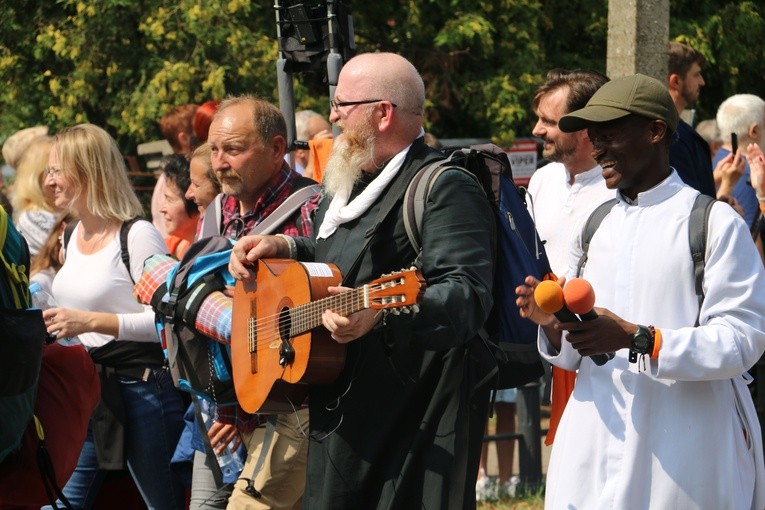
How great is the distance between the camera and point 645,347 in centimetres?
355

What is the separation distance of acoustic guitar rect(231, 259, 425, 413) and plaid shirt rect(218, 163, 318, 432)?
1.36 feet

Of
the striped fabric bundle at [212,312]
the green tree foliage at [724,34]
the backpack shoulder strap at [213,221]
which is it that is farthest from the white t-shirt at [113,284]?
the green tree foliage at [724,34]

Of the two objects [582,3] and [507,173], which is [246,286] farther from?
[582,3]

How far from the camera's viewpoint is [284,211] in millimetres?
4977

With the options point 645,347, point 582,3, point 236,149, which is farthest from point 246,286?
point 582,3

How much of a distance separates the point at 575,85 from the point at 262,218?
1.48 m

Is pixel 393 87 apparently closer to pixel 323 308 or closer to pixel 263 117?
pixel 323 308

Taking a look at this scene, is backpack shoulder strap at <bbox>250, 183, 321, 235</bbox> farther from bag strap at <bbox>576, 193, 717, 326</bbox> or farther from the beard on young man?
bag strap at <bbox>576, 193, 717, 326</bbox>

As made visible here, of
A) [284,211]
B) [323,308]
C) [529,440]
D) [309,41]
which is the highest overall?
[309,41]

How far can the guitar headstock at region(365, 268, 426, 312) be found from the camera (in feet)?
11.3

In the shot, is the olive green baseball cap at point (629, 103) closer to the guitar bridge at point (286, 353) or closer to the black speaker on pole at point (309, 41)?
the guitar bridge at point (286, 353)

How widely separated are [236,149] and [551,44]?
10822mm

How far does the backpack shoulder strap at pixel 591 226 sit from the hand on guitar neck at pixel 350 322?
736mm

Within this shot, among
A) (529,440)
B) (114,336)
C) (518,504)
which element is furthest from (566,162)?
(529,440)
